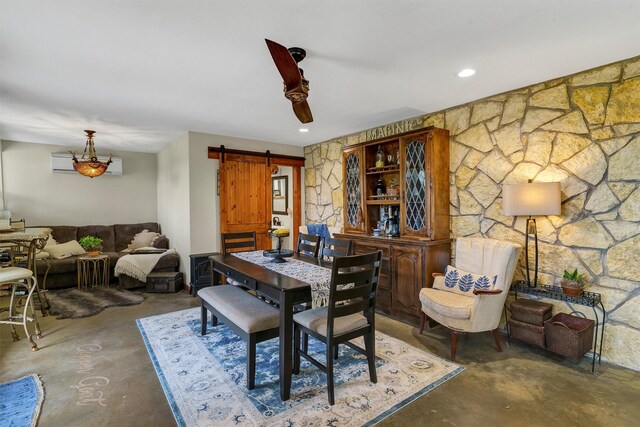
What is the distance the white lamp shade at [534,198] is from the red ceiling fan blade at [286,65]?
7.20ft

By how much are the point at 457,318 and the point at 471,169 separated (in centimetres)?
171

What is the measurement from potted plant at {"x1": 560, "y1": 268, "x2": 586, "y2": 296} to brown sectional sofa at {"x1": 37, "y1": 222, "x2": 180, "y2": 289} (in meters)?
5.23

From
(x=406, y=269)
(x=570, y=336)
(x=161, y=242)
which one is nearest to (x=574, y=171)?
(x=570, y=336)

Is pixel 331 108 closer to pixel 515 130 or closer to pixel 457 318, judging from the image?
pixel 515 130

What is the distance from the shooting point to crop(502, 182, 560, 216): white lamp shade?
2.78 meters

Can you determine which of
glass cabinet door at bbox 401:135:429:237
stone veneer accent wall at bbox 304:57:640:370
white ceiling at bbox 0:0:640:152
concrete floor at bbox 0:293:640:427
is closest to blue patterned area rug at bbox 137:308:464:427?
concrete floor at bbox 0:293:640:427

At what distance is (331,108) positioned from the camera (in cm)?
382

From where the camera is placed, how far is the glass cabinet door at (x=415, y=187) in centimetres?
370

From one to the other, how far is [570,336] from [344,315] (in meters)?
1.97

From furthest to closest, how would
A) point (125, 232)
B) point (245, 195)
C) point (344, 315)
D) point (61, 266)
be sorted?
1. point (125, 232)
2. point (245, 195)
3. point (61, 266)
4. point (344, 315)

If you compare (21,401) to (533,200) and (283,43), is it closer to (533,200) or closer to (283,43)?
(283,43)

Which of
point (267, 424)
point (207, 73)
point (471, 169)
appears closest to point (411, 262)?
point (471, 169)

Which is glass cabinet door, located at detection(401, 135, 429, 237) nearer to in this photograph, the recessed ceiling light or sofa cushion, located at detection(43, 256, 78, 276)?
the recessed ceiling light

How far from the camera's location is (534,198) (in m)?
2.84
